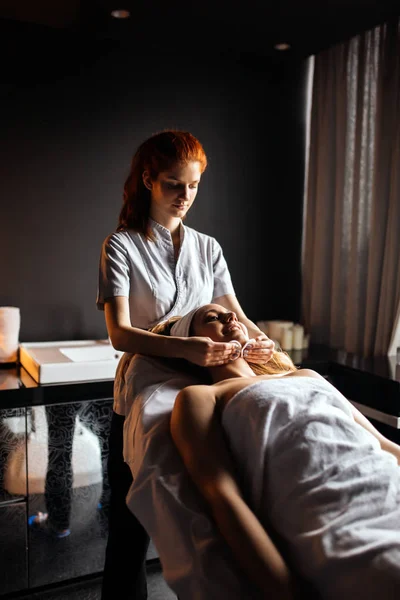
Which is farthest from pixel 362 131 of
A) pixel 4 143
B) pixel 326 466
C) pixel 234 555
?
pixel 234 555

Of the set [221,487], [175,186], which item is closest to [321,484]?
[221,487]

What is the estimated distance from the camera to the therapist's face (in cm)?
168

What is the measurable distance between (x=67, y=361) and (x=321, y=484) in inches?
53.3

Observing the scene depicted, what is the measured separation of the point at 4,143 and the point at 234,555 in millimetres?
2105

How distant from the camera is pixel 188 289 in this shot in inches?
72.5

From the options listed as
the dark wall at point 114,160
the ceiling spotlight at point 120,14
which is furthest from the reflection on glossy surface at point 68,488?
the ceiling spotlight at point 120,14

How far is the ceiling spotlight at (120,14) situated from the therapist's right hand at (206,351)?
1.61 meters

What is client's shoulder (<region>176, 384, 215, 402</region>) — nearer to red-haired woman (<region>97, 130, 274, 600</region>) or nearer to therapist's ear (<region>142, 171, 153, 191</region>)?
red-haired woman (<region>97, 130, 274, 600</region>)

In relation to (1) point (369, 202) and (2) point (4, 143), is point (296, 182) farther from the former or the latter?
(2) point (4, 143)

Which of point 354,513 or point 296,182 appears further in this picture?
point 296,182

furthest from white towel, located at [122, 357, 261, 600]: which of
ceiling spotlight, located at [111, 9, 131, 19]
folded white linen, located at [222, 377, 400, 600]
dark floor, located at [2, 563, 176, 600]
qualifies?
ceiling spotlight, located at [111, 9, 131, 19]

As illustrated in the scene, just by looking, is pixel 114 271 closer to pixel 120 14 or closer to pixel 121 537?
pixel 121 537

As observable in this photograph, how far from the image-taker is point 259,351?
5.33ft

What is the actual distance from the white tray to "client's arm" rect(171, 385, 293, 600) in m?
0.90
